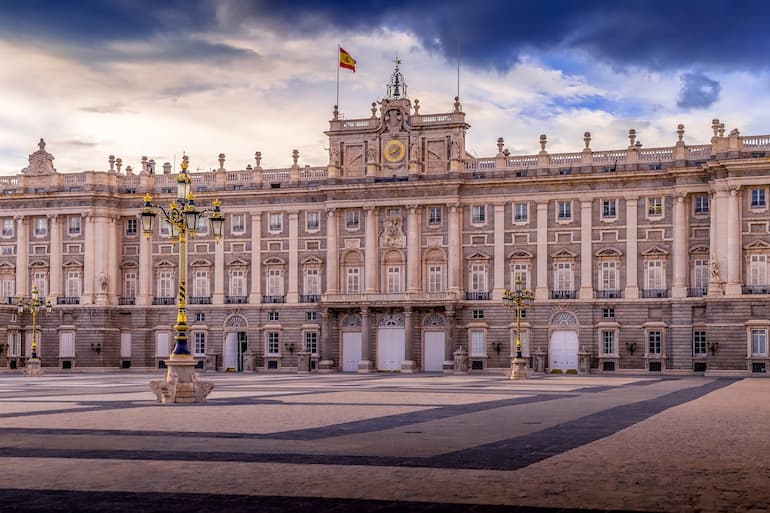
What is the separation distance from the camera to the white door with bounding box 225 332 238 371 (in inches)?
3250

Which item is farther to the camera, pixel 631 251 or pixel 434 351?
pixel 434 351

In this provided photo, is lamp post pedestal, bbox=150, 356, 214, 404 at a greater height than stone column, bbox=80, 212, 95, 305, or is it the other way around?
stone column, bbox=80, 212, 95, 305

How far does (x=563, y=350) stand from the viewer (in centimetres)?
7638

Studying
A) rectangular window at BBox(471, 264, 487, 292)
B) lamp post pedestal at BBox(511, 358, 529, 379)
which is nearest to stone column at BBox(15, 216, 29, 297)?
rectangular window at BBox(471, 264, 487, 292)

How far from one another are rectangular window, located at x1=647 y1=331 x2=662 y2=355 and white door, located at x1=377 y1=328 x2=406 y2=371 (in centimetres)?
1661

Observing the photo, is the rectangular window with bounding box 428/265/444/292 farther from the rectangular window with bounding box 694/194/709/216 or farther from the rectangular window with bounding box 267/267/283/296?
the rectangular window with bounding box 694/194/709/216

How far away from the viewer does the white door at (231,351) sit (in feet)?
271

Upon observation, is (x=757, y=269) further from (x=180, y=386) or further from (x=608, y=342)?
(x=180, y=386)

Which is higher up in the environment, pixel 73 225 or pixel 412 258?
pixel 73 225

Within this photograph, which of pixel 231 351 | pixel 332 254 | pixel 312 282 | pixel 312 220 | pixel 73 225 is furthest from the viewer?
pixel 73 225

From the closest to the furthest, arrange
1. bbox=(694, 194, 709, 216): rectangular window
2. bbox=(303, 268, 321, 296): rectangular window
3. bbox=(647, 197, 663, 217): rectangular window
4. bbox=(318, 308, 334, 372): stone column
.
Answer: bbox=(694, 194, 709, 216): rectangular window, bbox=(647, 197, 663, 217): rectangular window, bbox=(318, 308, 334, 372): stone column, bbox=(303, 268, 321, 296): rectangular window

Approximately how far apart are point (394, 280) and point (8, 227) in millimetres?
30321

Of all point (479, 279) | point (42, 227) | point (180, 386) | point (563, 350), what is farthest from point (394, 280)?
point (180, 386)

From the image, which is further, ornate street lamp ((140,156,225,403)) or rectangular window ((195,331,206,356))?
rectangular window ((195,331,206,356))
